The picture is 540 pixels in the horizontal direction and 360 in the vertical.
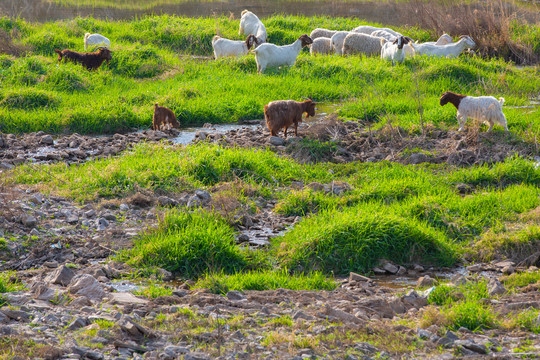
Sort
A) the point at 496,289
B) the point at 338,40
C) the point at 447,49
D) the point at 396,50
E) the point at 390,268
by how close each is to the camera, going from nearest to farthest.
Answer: the point at 496,289
the point at 390,268
the point at 396,50
the point at 447,49
the point at 338,40

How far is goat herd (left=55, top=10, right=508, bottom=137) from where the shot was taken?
9820 mm

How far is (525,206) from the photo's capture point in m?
7.40

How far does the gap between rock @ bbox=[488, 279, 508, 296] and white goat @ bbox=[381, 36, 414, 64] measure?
983 cm

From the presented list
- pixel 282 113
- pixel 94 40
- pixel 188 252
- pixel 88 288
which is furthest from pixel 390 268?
pixel 94 40

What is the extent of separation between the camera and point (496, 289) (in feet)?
17.6

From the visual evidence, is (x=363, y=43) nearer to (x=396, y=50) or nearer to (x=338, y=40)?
(x=338, y=40)

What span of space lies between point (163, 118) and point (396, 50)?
6517 millimetres

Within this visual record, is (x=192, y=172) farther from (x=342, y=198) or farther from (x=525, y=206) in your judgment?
(x=525, y=206)

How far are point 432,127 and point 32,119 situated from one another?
6768mm

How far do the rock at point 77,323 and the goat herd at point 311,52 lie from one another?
18.7 ft

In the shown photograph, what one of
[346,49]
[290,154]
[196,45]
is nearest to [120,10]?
[196,45]

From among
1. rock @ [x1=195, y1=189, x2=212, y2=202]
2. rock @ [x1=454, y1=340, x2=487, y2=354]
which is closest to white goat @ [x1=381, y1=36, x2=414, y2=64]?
rock @ [x1=195, y1=189, x2=212, y2=202]

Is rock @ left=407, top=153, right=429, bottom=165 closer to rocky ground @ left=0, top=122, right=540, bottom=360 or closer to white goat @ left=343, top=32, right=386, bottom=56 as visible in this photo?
rocky ground @ left=0, top=122, right=540, bottom=360

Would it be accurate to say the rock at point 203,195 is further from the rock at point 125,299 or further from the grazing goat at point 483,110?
the grazing goat at point 483,110
